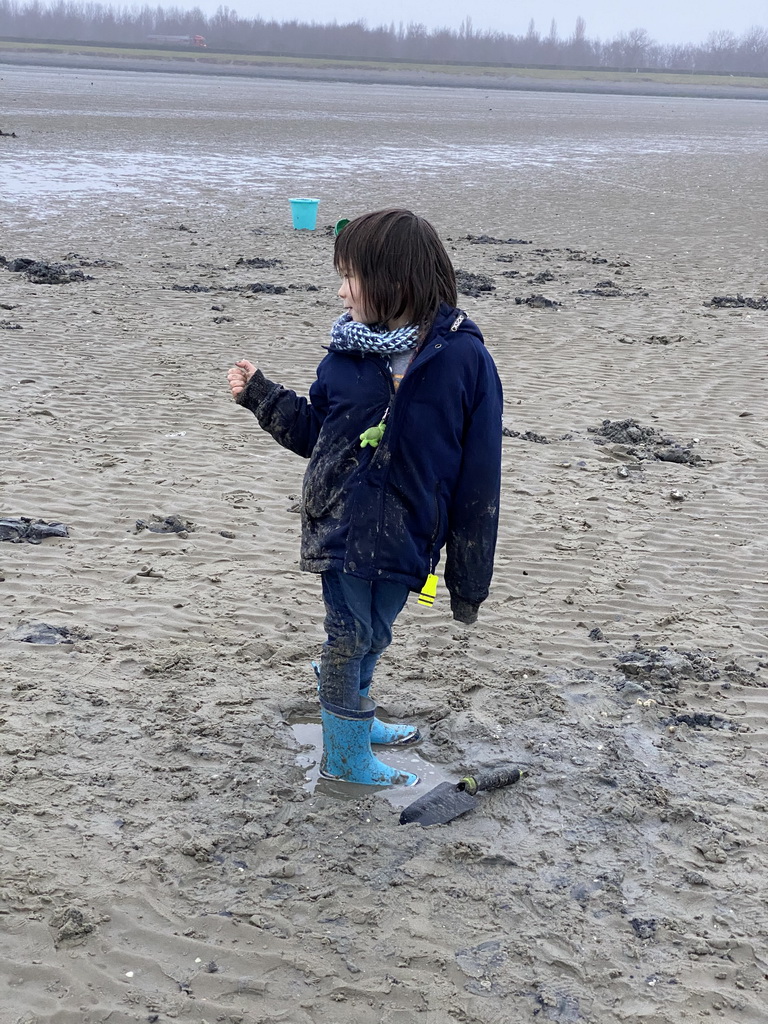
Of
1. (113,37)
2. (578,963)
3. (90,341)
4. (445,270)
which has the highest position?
(113,37)

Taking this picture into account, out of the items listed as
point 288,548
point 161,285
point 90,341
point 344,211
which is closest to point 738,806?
point 288,548

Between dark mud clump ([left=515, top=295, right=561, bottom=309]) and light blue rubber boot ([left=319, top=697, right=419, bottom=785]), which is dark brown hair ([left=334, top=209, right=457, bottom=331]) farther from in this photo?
dark mud clump ([left=515, top=295, right=561, bottom=309])

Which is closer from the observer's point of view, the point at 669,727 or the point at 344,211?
the point at 669,727

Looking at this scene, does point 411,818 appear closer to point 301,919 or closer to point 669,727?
point 301,919

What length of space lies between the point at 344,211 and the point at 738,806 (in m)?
15.0

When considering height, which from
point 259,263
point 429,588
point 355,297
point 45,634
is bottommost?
point 45,634

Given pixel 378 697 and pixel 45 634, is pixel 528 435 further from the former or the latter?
pixel 45 634

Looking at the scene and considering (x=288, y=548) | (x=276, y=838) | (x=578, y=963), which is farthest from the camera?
(x=288, y=548)

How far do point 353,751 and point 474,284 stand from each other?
8.98 m

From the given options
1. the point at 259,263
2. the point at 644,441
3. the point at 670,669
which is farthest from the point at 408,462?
the point at 259,263

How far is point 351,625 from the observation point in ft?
10.2

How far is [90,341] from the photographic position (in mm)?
9039

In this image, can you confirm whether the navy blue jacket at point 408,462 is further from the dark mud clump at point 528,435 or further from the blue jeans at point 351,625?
the dark mud clump at point 528,435

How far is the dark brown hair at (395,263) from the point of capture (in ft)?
9.23
